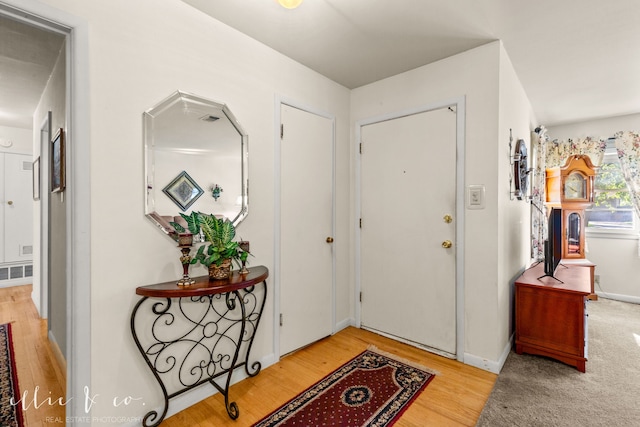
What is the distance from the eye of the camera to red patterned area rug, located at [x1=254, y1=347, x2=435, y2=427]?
1.71 metres

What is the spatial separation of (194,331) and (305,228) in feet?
3.73

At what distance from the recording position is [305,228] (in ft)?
8.48

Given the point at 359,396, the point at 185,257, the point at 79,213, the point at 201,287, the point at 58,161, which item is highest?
the point at 58,161

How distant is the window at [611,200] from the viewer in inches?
153

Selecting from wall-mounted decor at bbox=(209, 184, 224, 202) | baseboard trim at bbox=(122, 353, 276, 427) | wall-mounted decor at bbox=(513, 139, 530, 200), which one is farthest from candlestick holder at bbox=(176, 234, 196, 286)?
wall-mounted decor at bbox=(513, 139, 530, 200)

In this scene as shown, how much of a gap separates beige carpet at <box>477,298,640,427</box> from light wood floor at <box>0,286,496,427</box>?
13 centimetres

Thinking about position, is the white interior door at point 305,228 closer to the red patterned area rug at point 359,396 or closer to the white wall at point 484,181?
the red patterned area rug at point 359,396

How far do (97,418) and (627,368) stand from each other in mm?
3421

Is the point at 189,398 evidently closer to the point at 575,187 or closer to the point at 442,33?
the point at 442,33

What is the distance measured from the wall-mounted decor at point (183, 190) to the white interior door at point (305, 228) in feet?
2.30

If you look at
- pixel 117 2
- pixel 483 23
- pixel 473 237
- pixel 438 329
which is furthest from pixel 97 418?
pixel 483 23

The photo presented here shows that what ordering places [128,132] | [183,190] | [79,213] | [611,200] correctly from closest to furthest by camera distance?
[79,213]
[128,132]
[183,190]
[611,200]

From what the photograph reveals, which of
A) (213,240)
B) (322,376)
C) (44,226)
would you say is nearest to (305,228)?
(213,240)

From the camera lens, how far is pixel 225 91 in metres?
2.00
